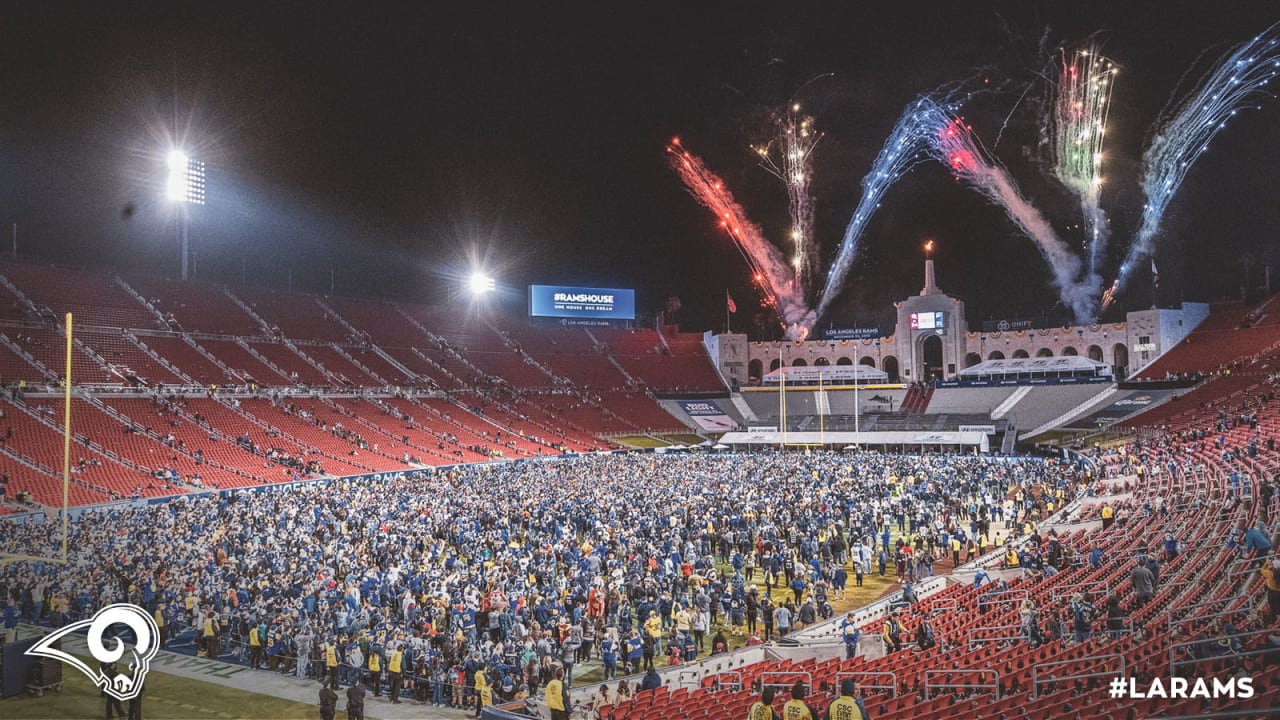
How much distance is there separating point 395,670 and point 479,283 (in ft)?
218

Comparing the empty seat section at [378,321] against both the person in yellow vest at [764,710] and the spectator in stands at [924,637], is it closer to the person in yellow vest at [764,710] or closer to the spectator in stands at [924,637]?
the spectator in stands at [924,637]

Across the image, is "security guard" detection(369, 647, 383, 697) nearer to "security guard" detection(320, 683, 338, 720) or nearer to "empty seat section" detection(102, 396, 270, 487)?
"security guard" detection(320, 683, 338, 720)

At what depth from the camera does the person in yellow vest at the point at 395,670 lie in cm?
1291

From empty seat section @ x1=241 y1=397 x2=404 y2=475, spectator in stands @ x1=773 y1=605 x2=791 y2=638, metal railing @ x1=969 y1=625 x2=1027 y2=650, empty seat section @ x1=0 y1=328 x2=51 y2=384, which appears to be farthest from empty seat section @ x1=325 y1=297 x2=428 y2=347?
metal railing @ x1=969 y1=625 x2=1027 y2=650

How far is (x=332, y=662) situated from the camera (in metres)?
12.9

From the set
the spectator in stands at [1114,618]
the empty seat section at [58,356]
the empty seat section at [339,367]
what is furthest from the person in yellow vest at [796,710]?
the empty seat section at [339,367]

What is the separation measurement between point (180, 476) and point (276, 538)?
17.0 metres

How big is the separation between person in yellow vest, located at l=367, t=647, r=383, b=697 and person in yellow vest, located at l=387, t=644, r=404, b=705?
263 mm

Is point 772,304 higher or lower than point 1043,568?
higher

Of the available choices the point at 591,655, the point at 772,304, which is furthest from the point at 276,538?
the point at 772,304

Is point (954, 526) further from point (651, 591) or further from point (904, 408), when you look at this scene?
point (904, 408)

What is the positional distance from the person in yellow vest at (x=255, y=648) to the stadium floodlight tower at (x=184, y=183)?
4688 cm

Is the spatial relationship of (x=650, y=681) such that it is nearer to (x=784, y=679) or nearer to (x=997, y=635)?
(x=784, y=679)

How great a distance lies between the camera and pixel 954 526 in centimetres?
2319
